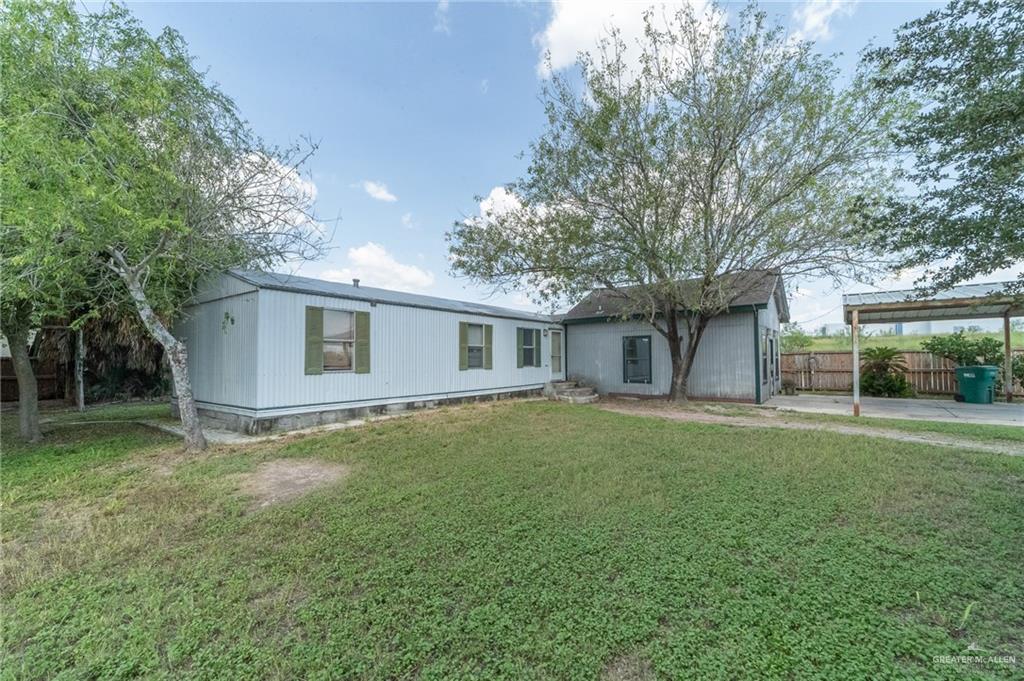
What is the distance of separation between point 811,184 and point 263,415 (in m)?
11.5

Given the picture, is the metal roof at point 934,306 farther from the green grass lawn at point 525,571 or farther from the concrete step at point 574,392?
the concrete step at point 574,392

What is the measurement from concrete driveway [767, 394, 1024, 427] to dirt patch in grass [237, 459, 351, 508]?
955 centimetres

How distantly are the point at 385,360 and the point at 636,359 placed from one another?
7.65 meters

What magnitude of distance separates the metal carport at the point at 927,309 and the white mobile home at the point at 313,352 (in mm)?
8631

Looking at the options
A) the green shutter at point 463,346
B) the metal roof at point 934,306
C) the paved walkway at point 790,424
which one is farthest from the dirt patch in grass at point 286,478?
the metal roof at point 934,306

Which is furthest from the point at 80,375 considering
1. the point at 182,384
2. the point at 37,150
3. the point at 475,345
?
the point at 475,345

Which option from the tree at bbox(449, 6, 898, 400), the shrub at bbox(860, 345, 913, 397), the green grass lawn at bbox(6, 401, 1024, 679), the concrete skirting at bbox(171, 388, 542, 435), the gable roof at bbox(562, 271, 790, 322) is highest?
the tree at bbox(449, 6, 898, 400)

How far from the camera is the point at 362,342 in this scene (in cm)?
811

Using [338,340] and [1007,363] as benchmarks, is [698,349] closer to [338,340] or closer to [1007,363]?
[1007,363]

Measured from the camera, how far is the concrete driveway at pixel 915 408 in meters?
7.86

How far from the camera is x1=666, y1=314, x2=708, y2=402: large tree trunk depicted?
10656mm

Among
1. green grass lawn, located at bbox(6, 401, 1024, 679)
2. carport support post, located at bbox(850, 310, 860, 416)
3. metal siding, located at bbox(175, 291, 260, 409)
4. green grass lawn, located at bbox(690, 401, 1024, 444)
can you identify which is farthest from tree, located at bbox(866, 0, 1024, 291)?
metal siding, located at bbox(175, 291, 260, 409)

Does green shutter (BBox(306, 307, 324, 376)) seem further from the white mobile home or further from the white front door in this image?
the white front door

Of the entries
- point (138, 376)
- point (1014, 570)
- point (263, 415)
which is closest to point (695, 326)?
point (1014, 570)
